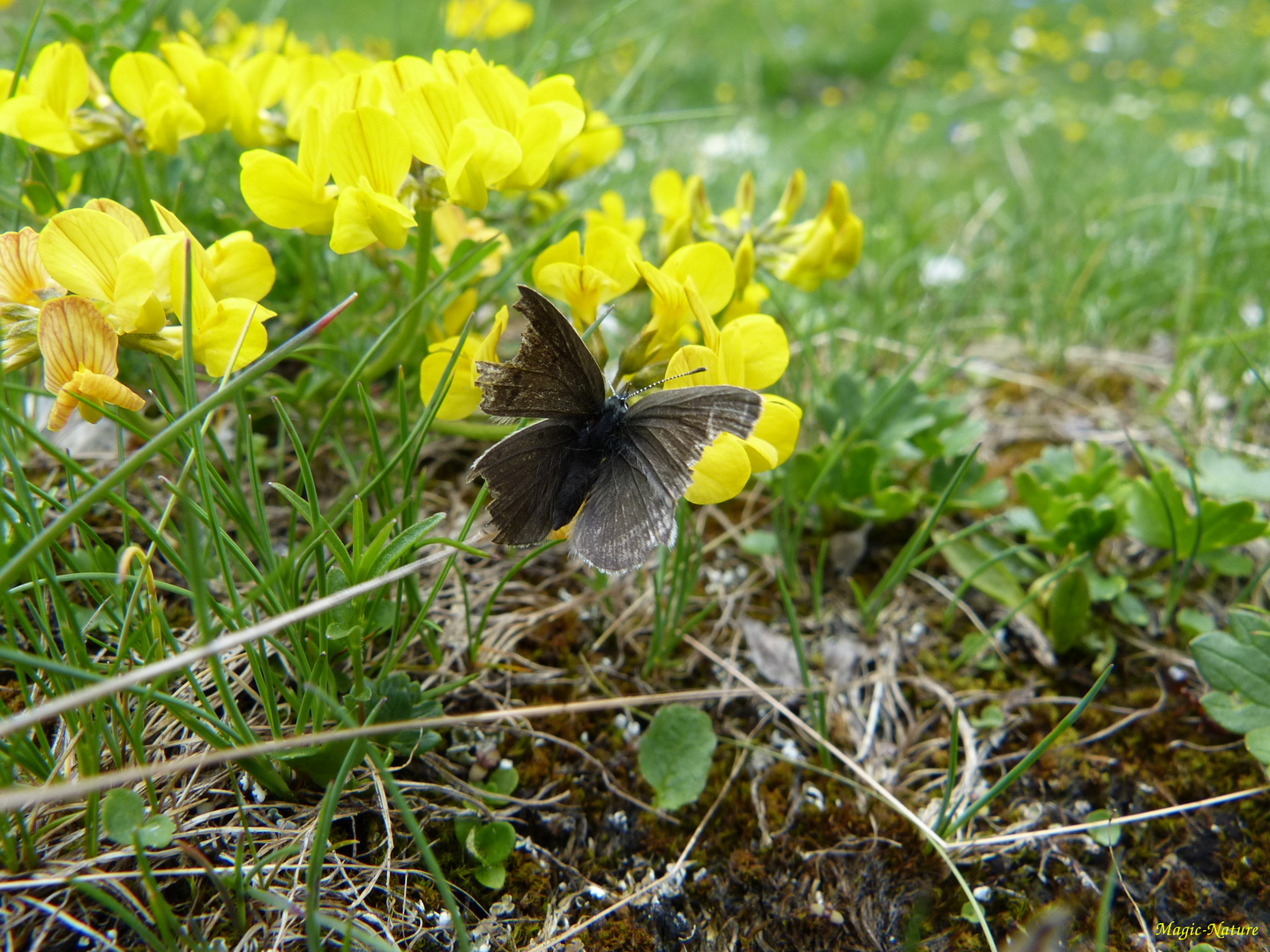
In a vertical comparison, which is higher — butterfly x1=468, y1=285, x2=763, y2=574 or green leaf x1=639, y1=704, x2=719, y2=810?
butterfly x1=468, y1=285, x2=763, y2=574

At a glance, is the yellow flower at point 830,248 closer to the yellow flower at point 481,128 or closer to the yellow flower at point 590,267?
the yellow flower at point 590,267

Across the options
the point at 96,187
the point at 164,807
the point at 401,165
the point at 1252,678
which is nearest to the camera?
the point at 164,807

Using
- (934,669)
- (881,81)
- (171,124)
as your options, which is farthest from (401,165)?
(881,81)

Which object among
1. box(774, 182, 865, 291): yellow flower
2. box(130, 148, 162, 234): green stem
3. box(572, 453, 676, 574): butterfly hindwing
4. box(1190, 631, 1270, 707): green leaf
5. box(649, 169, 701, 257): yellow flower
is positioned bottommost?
box(1190, 631, 1270, 707): green leaf

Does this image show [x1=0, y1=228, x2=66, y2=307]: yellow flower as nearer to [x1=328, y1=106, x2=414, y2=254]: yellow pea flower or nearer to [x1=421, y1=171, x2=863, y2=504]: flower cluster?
[x1=328, y1=106, x2=414, y2=254]: yellow pea flower

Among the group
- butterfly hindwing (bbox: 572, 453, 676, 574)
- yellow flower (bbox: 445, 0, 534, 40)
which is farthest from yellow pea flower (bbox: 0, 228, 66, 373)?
yellow flower (bbox: 445, 0, 534, 40)

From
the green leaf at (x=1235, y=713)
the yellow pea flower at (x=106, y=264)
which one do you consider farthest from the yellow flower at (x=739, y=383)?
the green leaf at (x=1235, y=713)

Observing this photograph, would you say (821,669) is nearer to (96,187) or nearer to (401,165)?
(401,165)
